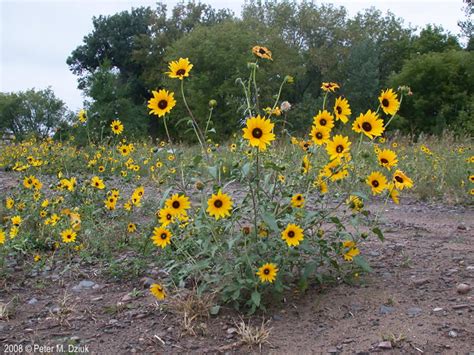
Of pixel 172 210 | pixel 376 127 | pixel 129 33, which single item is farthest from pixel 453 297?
pixel 129 33

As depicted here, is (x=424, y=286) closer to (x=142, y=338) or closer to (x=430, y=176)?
(x=142, y=338)

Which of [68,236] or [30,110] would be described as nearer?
[68,236]

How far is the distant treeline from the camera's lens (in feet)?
71.3

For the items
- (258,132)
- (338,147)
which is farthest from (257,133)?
(338,147)

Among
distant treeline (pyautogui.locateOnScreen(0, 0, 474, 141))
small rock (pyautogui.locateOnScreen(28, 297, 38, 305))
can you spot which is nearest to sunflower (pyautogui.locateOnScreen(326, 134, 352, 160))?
small rock (pyautogui.locateOnScreen(28, 297, 38, 305))

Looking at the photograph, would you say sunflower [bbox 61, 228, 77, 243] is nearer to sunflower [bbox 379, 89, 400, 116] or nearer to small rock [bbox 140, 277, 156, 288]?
small rock [bbox 140, 277, 156, 288]

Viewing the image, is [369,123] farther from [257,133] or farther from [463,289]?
[463,289]

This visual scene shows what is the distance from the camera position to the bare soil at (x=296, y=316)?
1995 mm

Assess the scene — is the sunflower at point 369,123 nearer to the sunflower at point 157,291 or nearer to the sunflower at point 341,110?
the sunflower at point 341,110

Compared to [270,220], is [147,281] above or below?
below

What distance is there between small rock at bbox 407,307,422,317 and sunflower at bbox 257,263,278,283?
592 millimetres

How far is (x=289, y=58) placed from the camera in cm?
2622

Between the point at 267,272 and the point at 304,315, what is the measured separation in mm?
291

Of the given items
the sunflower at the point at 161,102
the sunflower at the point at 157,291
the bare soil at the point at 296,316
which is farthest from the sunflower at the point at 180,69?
the bare soil at the point at 296,316
